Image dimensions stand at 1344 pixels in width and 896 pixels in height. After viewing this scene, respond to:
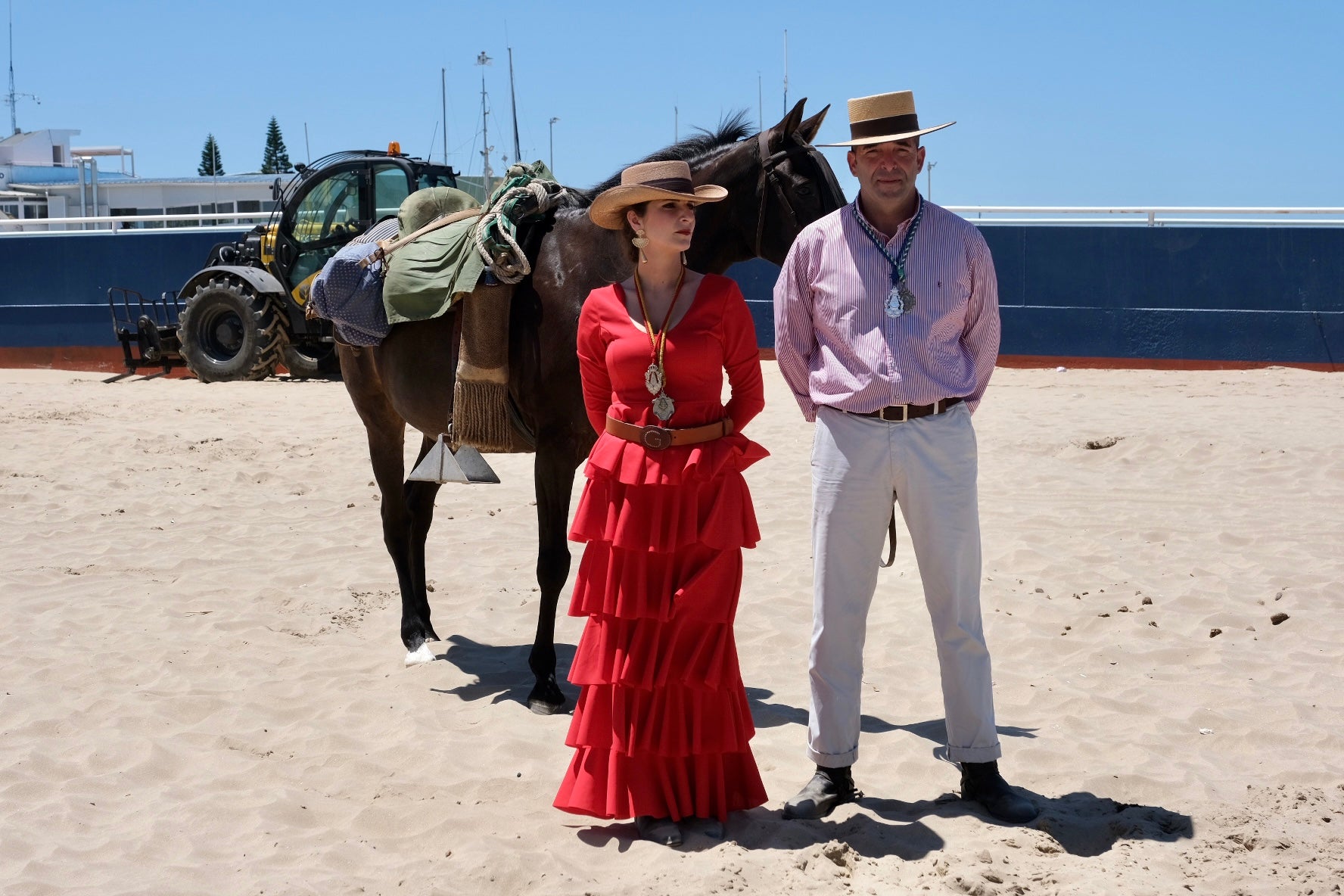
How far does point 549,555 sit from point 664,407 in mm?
1537

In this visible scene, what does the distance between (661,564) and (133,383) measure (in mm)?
13390

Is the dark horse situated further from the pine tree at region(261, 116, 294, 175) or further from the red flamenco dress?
the pine tree at region(261, 116, 294, 175)

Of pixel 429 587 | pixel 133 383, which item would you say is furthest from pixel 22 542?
pixel 133 383

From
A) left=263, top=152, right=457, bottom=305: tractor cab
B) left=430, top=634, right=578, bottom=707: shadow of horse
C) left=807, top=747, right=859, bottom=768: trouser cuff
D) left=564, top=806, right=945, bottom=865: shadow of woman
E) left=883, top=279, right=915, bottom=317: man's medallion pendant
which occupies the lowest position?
left=430, top=634, right=578, bottom=707: shadow of horse

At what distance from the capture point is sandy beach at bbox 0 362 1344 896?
3320 millimetres

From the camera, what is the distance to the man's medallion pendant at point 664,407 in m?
3.45

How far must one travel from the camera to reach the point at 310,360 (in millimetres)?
14633

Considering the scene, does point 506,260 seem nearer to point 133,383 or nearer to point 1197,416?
point 1197,416

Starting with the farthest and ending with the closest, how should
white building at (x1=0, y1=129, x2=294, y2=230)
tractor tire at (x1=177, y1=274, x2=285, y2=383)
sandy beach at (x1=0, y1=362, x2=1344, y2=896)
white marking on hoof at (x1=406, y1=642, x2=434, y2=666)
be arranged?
white building at (x1=0, y1=129, x2=294, y2=230) < tractor tire at (x1=177, y1=274, x2=285, y2=383) < white marking on hoof at (x1=406, y1=642, x2=434, y2=666) < sandy beach at (x1=0, y1=362, x2=1344, y2=896)

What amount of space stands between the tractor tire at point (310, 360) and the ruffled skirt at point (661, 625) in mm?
11653

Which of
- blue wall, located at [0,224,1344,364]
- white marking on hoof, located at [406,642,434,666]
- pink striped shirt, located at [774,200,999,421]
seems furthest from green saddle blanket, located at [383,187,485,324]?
blue wall, located at [0,224,1344,364]

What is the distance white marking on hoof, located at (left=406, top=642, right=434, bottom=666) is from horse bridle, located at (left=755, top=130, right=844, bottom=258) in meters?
2.26

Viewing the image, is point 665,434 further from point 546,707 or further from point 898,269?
point 546,707

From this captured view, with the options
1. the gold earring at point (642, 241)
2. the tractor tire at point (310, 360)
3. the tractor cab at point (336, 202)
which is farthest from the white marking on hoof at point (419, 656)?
the tractor tire at point (310, 360)
